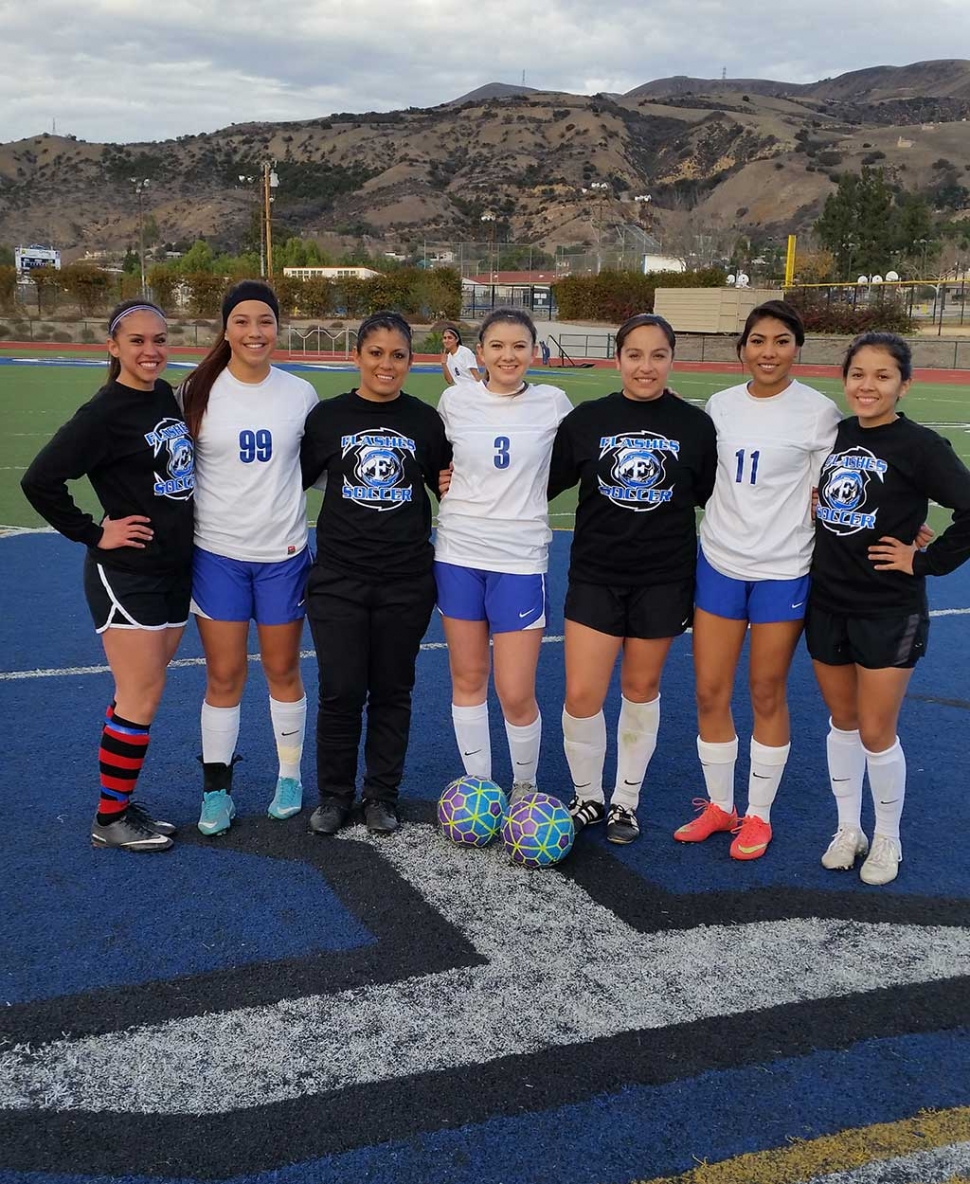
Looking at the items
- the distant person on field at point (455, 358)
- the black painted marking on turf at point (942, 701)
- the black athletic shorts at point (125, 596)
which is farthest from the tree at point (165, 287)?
the black athletic shorts at point (125, 596)

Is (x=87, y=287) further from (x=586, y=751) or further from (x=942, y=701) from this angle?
(x=586, y=751)

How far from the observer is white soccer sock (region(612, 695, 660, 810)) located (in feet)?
13.5

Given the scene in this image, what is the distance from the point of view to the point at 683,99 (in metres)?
184

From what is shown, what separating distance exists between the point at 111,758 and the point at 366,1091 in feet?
5.88

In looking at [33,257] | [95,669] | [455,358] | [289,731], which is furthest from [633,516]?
[33,257]

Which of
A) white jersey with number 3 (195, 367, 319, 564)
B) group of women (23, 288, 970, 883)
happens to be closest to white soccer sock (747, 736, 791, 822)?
group of women (23, 288, 970, 883)

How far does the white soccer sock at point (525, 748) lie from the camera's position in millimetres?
4191

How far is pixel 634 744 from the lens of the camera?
417 centimetres

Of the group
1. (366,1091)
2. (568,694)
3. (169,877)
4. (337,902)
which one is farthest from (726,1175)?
(169,877)

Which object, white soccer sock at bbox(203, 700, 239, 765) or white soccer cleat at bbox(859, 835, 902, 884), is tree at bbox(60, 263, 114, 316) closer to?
white soccer sock at bbox(203, 700, 239, 765)

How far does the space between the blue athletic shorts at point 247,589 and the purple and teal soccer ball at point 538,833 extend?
1.15m

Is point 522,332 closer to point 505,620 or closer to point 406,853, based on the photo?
point 505,620

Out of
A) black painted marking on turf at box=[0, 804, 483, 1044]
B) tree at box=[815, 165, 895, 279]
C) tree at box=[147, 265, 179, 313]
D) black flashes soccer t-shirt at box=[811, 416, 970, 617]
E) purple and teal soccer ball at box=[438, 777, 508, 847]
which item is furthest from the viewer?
tree at box=[815, 165, 895, 279]

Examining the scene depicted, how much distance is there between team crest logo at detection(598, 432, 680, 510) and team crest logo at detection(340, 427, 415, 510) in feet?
2.44
